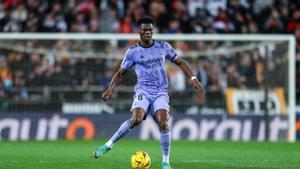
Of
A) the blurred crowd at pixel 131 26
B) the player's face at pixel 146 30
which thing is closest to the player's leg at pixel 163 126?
the player's face at pixel 146 30

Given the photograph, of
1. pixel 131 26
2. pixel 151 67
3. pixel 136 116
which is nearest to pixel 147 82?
pixel 151 67

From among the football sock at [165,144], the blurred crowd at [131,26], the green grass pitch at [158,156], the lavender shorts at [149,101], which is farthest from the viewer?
the blurred crowd at [131,26]

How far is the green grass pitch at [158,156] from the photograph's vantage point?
12.9 metres

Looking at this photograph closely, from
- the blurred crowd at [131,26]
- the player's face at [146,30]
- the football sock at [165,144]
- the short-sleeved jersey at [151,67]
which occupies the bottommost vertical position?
the football sock at [165,144]

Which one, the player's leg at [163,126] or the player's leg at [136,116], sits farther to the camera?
the player's leg at [136,116]

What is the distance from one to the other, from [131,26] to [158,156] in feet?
32.3

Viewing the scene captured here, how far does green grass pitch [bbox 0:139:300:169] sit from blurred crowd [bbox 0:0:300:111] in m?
3.23

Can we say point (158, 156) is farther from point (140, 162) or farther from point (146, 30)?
point (146, 30)

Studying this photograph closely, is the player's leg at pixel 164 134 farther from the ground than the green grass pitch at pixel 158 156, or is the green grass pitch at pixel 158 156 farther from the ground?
the player's leg at pixel 164 134

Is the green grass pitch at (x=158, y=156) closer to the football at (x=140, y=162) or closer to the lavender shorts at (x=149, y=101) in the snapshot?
the football at (x=140, y=162)

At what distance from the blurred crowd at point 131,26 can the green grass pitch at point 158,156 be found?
3235 mm

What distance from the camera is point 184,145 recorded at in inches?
779

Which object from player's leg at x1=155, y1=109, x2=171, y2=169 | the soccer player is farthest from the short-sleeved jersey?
player's leg at x1=155, y1=109, x2=171, y2=169

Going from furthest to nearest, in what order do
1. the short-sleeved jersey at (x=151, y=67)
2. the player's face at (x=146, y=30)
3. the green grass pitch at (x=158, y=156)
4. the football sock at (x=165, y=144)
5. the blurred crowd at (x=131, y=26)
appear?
the blurred crowd at (x=131, y=26)
the green grass pitch at (x=158, y=156)
the short-sleeved jersey at (x=151, y=67)
the player's face at (x=146, y=30)
the football sock at (x=165, y=144)
